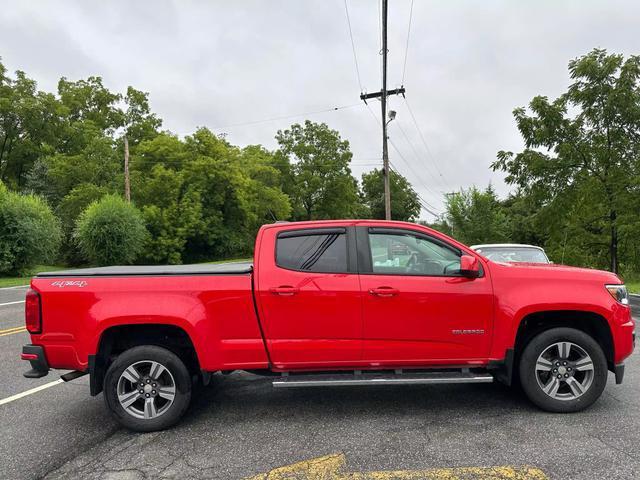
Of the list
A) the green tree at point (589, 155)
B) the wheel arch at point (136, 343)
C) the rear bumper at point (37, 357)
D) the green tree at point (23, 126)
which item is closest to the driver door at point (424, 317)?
the wheel arch at point (136, 343)

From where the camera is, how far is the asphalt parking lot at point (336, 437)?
3.39 metres

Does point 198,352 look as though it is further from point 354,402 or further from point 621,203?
point 621,203

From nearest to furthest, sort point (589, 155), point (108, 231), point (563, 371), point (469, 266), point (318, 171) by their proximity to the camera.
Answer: point (469, 266)
point (563, 371)
point (589, 155)
point (108, 231)
point (318, 171)

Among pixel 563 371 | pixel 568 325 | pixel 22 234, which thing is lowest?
pixel 563 371

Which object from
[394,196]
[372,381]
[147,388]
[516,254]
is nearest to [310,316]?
[372,381]

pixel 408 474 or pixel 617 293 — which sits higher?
pixel 617 293

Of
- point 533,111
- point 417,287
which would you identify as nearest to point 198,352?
point 417,287

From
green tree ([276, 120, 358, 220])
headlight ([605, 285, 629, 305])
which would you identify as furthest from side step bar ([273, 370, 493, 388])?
green tree ([276, 120, 358, 220])

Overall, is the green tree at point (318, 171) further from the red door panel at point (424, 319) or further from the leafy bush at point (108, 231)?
the red door panel at point (424, 319)

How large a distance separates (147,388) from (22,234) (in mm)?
23769

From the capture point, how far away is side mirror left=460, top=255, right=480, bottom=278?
13.6 feet

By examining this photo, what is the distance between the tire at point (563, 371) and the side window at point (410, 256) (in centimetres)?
107

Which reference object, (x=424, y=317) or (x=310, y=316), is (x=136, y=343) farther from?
(x=424, y=317)

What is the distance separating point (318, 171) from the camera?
66500 millimetres
